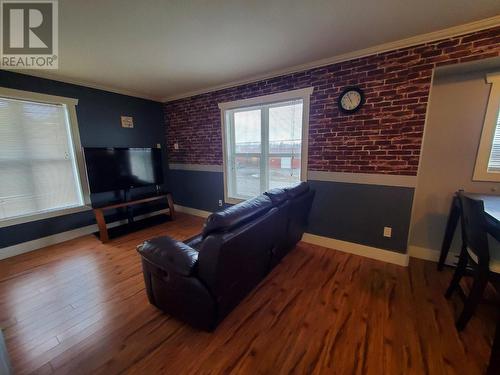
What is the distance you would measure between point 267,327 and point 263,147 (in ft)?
8.22

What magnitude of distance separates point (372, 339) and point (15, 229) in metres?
4.35

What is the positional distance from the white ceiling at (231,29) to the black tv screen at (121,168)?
120cm

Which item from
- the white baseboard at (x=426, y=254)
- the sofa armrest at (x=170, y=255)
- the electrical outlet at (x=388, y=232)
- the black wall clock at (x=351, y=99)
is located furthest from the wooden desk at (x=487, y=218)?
the sofa armrest at (x=170, y=255)

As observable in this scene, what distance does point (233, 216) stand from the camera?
1363 mm

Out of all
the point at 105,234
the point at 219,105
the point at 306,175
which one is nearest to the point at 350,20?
the point at 306,175

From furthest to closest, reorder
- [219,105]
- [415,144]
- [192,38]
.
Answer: [219,105] → [415,144] → [192,38]

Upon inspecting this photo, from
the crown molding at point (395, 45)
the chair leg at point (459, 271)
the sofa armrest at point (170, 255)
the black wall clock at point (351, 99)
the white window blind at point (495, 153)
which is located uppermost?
the crown molding at point (395, 45)

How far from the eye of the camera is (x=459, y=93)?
86.0 inches

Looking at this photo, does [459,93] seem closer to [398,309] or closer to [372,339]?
[398,309]

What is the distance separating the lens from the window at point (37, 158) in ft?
8.89

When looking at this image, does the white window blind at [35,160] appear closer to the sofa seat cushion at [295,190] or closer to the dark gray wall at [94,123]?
the dark gray wall at [94,123]

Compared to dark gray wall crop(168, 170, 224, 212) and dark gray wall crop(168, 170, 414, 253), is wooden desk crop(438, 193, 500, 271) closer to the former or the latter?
dark gray wall crop(168, 170, 414, 253)

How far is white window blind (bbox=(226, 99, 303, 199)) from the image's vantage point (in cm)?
304

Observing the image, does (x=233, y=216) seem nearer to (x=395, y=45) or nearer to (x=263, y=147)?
(x=263, y=147)
